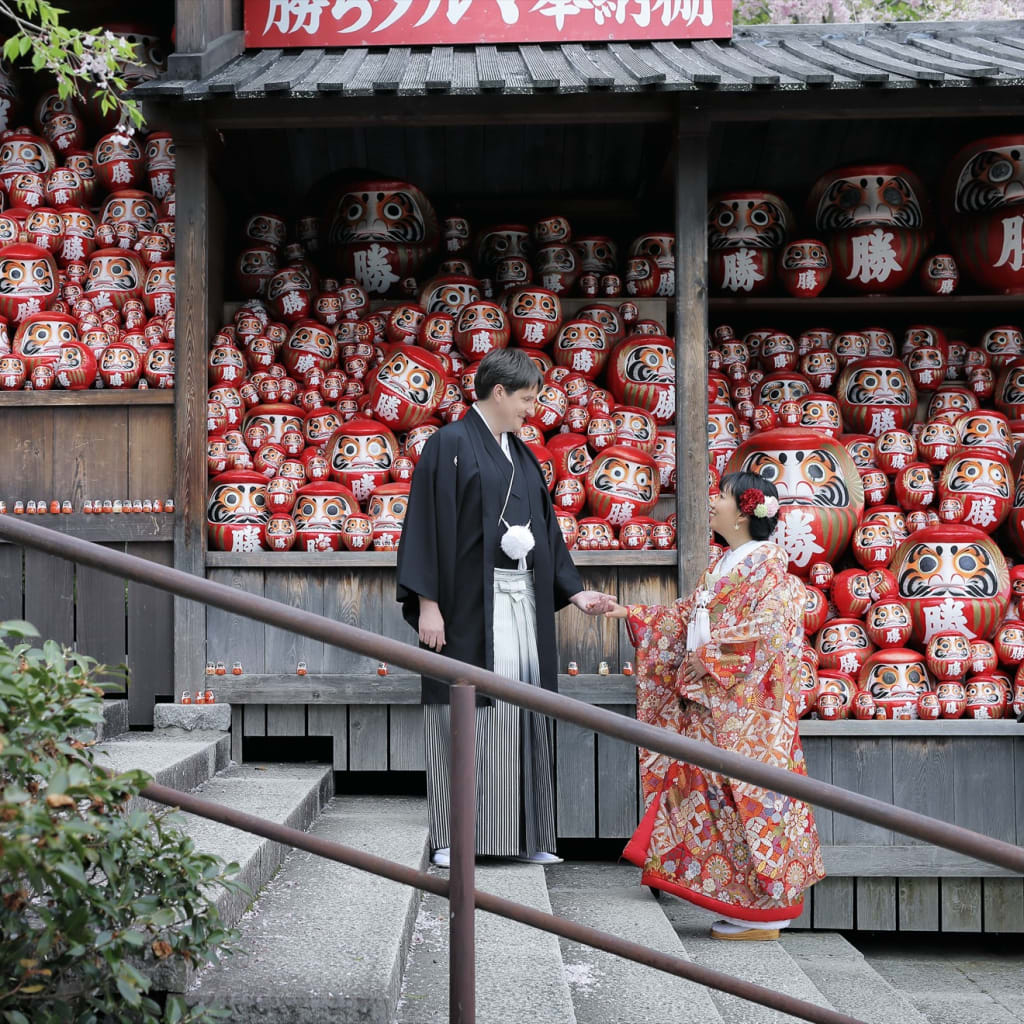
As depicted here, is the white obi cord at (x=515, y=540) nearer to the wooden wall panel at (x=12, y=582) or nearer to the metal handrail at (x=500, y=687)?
the metal handrail at (x=500, y=687)

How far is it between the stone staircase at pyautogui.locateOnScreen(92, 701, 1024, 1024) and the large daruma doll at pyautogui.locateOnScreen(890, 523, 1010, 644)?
4.85 feet

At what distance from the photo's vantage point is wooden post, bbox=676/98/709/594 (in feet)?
15.7

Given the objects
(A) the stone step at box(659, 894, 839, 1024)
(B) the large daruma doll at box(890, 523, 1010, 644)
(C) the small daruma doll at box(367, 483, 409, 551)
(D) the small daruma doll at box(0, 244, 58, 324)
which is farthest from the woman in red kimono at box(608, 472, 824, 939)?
(D) the small daruma doll at box(0, 244, 58, 324)

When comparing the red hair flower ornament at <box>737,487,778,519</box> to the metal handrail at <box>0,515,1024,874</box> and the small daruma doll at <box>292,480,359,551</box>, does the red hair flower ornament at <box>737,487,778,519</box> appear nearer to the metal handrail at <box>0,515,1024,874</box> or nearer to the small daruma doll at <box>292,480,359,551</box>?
the small daruma doll at <box>292,480,359,551</box>

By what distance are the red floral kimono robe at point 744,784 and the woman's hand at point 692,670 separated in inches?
0.9

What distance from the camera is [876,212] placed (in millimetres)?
5641

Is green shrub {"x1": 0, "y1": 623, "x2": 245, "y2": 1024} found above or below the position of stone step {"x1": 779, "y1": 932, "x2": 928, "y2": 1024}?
above

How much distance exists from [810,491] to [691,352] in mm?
956

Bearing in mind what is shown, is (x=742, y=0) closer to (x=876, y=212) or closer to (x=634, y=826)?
(x=876, y=212)

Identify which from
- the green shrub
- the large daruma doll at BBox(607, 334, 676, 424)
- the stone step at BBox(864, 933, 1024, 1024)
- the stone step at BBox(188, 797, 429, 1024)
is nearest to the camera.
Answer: the green shrub

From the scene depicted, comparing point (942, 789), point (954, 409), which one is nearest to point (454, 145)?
point (954, 409)

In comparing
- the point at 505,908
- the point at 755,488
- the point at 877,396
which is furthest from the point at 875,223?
the point at 505,908

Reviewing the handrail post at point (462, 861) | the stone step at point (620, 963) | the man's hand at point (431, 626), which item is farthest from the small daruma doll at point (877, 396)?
the handrail post at point (462, 861)

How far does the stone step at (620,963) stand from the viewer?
3049 mm
